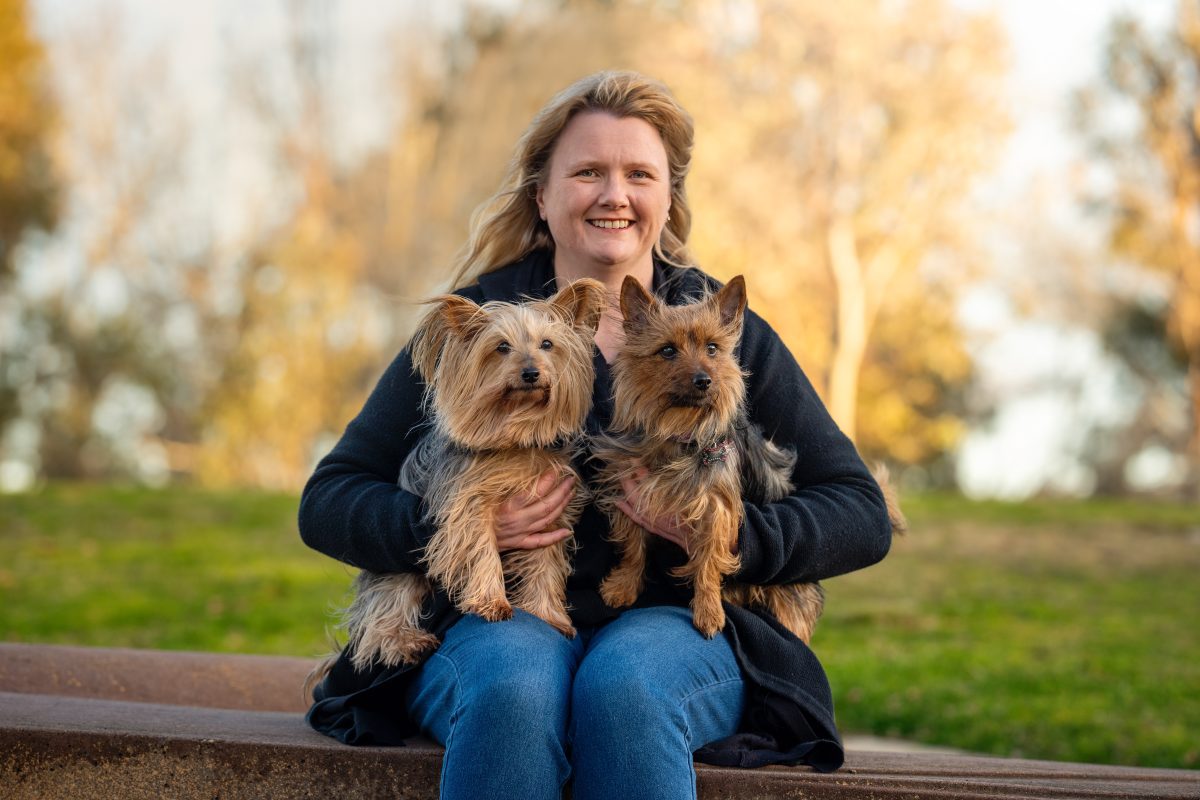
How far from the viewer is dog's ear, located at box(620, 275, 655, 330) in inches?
140

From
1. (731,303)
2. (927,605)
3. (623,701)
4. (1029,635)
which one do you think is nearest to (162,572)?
(927,605)

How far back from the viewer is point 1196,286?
20.8 m

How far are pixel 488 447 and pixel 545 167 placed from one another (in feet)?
3.37

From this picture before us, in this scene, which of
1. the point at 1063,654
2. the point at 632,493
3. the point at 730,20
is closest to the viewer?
the point at 632,493

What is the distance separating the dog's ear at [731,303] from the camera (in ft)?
11.8

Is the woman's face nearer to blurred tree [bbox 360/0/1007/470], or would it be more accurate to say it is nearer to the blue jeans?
the blue jeans

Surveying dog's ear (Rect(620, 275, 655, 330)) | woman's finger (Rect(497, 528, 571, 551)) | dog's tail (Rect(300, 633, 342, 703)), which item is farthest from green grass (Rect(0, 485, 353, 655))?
dog's ear (Rect(620, 275, 655, 330))

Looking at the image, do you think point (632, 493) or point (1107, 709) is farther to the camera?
point (1107, 709)

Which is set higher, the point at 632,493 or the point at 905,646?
the point at 632,493

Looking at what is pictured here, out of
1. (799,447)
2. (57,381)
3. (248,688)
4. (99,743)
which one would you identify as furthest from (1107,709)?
(57,381)

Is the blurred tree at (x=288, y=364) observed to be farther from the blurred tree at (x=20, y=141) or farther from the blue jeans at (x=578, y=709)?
the blue jeans at (x=578, y=709)

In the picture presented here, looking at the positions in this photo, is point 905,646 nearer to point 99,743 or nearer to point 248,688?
point 248,688

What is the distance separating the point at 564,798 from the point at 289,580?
807 cm

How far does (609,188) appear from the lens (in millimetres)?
3840
